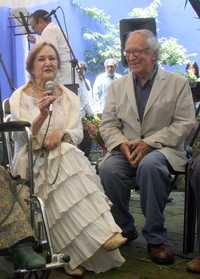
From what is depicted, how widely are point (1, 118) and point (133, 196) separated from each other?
2.05 m

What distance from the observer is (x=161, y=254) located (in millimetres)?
2471

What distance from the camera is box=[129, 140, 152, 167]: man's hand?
2646mm

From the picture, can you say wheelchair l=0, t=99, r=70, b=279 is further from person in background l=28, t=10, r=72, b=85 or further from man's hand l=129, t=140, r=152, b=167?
person in background l=28, t=10, r=72, b=85

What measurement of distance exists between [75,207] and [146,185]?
15.9 inches

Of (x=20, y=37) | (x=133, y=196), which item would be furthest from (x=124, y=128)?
(x=20, y=37)

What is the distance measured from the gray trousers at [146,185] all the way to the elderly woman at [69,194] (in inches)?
7.3

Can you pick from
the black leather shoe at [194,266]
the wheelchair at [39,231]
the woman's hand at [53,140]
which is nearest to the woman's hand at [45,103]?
the woman's hand at [53,140]

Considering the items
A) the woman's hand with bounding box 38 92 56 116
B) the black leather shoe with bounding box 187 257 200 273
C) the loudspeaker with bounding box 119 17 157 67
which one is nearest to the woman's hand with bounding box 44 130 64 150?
the woman's hand with bounding box 38 92 56 116

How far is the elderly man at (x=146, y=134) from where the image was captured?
2520 millimetres

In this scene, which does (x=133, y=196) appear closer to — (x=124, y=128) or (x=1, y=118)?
(x=124, y=128)

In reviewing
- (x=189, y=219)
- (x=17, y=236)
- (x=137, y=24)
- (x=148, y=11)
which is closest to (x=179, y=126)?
(x=189, y=219)

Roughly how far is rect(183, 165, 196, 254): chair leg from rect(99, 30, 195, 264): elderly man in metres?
0.11

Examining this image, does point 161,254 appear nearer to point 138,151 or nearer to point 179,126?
point 138,151

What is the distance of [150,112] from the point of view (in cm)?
274
